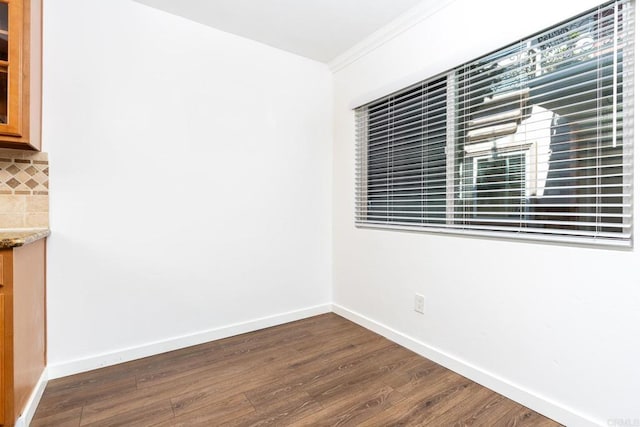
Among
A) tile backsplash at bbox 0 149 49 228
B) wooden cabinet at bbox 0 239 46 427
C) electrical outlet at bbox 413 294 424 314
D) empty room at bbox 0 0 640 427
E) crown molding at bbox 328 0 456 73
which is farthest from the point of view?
electrical outlet at bbox 413 294 424 314

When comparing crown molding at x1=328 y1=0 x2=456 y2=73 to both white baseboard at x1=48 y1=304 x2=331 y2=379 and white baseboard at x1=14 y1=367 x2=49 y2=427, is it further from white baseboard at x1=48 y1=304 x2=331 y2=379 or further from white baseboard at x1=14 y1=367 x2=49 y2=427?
white baseboard at x1=14 y1=367 x2=49 y2=427

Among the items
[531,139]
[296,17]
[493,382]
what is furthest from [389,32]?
[493,382]

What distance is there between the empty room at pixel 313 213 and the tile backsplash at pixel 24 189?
12 millimetres

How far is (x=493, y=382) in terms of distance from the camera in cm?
179

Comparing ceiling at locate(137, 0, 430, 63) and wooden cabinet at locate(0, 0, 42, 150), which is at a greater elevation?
ceiling at locate(137, 0, 430, 63)

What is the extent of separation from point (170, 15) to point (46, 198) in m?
1.48

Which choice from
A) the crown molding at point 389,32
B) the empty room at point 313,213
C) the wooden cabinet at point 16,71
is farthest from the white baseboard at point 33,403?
the crown molding at point 389,32

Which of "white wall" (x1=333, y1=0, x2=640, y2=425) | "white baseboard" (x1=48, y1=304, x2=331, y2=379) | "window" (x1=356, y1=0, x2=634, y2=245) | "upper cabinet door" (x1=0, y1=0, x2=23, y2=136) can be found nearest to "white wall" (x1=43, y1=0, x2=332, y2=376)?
"white baseboard" (x1=48, y1=304, x2=331, y2=379)

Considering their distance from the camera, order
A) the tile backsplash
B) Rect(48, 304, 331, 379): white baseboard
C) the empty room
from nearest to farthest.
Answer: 1. the empty room
2. the tile backsplash
3. Rect(48, 304, 331, 379): white baseboard

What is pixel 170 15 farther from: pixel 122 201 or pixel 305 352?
pixel 305 352

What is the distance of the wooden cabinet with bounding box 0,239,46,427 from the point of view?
133 centimetres

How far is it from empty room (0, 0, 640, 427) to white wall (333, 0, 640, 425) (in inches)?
0.4

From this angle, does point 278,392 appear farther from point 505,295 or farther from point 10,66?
point 10,66

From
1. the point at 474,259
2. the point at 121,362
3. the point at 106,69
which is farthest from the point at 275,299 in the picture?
the point at 106,69
